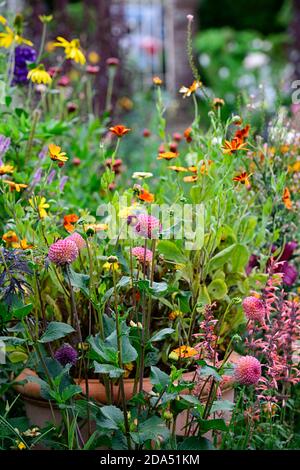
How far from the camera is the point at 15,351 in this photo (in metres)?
1.79

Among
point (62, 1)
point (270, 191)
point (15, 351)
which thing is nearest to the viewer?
point (15, 351)

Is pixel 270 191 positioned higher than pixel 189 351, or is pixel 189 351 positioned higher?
pixel 270 191

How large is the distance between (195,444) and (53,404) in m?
0.39

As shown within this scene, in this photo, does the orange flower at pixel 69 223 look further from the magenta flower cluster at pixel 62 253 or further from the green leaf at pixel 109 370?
the green leaf at pixel 109 370

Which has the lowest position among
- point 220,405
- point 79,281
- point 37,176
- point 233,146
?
point 220,405

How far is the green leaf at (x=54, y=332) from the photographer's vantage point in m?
1.47

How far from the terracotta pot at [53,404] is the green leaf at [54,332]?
19cm

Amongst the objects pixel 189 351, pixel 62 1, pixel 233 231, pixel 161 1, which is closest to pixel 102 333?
pixel 189 351

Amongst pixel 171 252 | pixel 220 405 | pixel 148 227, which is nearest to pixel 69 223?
pixel 171 252

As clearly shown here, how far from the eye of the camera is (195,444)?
1.48 m

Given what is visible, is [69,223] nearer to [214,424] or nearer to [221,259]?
[221,259]

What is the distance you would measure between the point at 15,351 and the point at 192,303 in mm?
445

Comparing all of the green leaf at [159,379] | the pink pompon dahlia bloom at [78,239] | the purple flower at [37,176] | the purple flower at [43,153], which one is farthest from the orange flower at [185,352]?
the purple flower at [43,153]

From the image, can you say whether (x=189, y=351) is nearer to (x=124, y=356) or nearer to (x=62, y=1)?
(x=124, y=356)
